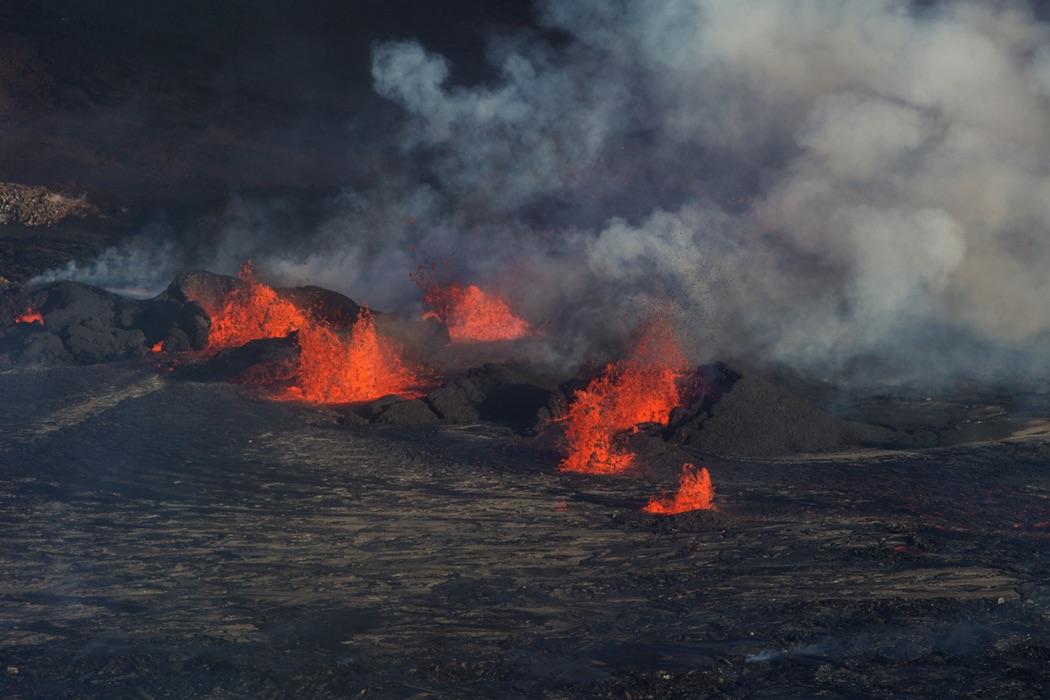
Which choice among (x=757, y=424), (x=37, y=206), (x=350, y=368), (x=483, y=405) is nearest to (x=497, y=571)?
(x=757, y=424)

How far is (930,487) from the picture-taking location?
13203 mm

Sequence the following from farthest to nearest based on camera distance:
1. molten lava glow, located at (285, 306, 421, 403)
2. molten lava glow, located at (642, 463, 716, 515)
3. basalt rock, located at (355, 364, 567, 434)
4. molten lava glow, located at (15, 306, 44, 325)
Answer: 1. molten lava glow, located at (15, 306, 44, 325)
2. molten lava glow, located at (285, 306, 421, 403)
3. basalt rock, located at (355, 364, 567, 434)
4. molten lava glow, located at (642, 463, 716, 515)

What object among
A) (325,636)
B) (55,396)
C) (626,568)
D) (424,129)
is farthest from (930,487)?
(424,129)

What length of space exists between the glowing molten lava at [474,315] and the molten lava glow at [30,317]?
9146 mm

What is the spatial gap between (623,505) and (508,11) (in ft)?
106

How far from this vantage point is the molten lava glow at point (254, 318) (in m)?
22.8

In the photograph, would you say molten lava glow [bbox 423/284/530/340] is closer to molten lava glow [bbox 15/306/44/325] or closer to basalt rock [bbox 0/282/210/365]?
basalt rock [bbox 0/282/210/365]

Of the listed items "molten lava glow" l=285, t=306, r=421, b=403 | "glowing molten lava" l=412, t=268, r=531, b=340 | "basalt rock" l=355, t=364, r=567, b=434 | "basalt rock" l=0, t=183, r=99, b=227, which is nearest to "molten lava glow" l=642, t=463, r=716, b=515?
"basalt rock" l=355, t=364, r=567, b=434

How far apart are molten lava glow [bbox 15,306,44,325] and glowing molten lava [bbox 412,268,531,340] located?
9.15m

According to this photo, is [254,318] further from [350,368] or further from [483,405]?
[483,405]

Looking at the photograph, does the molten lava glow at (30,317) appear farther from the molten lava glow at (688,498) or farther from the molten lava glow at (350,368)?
the molten lava glow at (688,498)

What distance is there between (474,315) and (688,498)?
41.9 ft

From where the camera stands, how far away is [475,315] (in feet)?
80.9

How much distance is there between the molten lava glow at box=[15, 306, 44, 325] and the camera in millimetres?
24078
